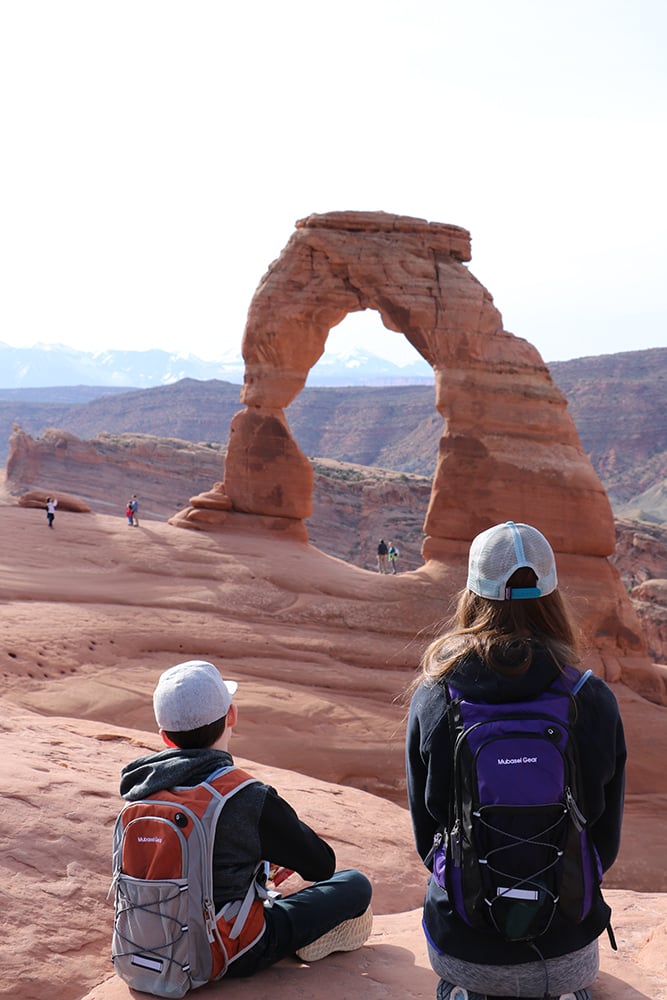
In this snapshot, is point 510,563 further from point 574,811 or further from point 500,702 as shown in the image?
point 574,811

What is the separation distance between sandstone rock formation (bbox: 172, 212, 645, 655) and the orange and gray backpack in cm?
1304

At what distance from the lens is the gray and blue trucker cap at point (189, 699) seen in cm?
323

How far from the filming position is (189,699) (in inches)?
127

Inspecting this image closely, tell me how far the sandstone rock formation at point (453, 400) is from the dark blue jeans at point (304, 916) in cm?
1237

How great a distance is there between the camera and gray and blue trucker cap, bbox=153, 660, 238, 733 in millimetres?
3227

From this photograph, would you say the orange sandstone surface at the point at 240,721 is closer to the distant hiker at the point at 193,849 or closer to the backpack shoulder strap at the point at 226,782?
the distant hiker at the point at 193,849

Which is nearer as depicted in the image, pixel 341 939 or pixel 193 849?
pixel 193 849

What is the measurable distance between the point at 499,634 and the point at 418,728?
0.40 m

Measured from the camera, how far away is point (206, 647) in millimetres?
13273

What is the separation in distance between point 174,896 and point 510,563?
1.71 metres

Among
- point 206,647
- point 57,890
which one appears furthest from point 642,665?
point 57,890

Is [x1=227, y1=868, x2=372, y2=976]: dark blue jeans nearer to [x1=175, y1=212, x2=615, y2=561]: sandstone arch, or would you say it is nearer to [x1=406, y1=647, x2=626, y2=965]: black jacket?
[x1=406, y1=647, x2=626, y2=965]: black jacket

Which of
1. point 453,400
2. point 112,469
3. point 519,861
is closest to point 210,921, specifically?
point 519,861

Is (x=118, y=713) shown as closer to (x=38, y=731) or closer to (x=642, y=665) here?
(x=38, y=731)
